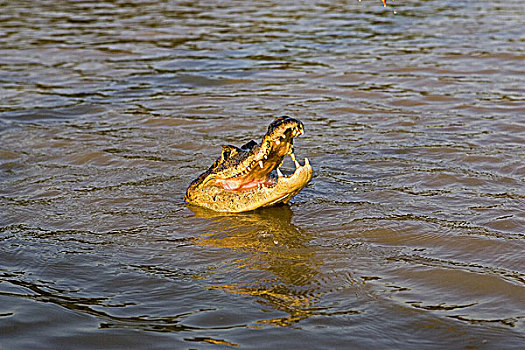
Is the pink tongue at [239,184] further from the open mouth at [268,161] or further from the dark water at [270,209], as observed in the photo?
the dark water at [270,209]

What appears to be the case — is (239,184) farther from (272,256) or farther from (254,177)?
(272,256)

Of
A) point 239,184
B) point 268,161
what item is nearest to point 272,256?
Answer: point 268,161

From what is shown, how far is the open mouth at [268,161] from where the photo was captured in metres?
4.94

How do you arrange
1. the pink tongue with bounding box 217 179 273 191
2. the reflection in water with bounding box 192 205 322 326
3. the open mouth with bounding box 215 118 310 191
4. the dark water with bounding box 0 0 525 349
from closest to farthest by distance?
1. the dark water with bounding box 0 0 525 349
2. the reflection in water with bounding box 192 205 322 326
3. the open mouth with bounding box 215 118 310 191
4. the pink tongue with bounding box 217 179 273 191

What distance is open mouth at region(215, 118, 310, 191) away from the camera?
16.2ft

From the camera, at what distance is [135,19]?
14.4m

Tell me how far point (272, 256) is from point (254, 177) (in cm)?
88

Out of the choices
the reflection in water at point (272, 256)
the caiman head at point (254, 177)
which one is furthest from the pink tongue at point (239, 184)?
the reflection in water at point (272, 256)

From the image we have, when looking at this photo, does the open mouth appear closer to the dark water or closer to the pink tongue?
the pink tongue

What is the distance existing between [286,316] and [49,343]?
1.20 metres

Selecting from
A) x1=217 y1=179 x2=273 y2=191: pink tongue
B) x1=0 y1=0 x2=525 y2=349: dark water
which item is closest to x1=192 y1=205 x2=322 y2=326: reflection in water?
x1=0 y1=0 x2=525 y2=349: dark water

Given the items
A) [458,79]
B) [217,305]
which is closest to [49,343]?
[217,305]

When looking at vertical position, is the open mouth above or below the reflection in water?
above

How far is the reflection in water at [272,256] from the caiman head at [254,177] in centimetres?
11
